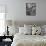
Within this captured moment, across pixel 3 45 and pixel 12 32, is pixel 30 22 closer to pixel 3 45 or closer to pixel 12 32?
pixel 12 32

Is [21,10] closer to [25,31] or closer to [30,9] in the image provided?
[30,9]

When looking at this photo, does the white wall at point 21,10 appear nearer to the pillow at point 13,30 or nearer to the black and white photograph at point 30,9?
the black and white photograph at point 30,9

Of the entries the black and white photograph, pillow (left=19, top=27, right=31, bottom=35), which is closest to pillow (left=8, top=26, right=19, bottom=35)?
pillow (left=19, top=27, right=31, bottom=35)

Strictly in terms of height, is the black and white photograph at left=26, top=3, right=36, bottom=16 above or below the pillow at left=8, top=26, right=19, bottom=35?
above

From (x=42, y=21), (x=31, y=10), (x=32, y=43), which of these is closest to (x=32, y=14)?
(x=31, y=10)

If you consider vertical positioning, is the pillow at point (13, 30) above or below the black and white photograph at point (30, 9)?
below

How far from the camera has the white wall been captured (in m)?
4.77

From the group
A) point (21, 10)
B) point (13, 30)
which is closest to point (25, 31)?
point (13, 30)

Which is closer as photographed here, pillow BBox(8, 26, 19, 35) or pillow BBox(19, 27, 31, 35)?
pillow BBox(19, 27, 31, 35)

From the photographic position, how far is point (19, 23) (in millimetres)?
4805

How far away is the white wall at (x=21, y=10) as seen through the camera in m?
4.77

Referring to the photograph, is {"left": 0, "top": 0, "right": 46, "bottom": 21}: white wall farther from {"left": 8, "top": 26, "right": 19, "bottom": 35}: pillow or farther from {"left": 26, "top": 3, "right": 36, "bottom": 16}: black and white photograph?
{"left": 8, "top": 26, "right": 19, "bottom": 35}: pillow

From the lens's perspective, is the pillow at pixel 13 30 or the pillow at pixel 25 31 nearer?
the pillow at pixel 25 31

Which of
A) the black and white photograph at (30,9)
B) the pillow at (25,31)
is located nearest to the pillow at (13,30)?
the pillow at (25,31)
